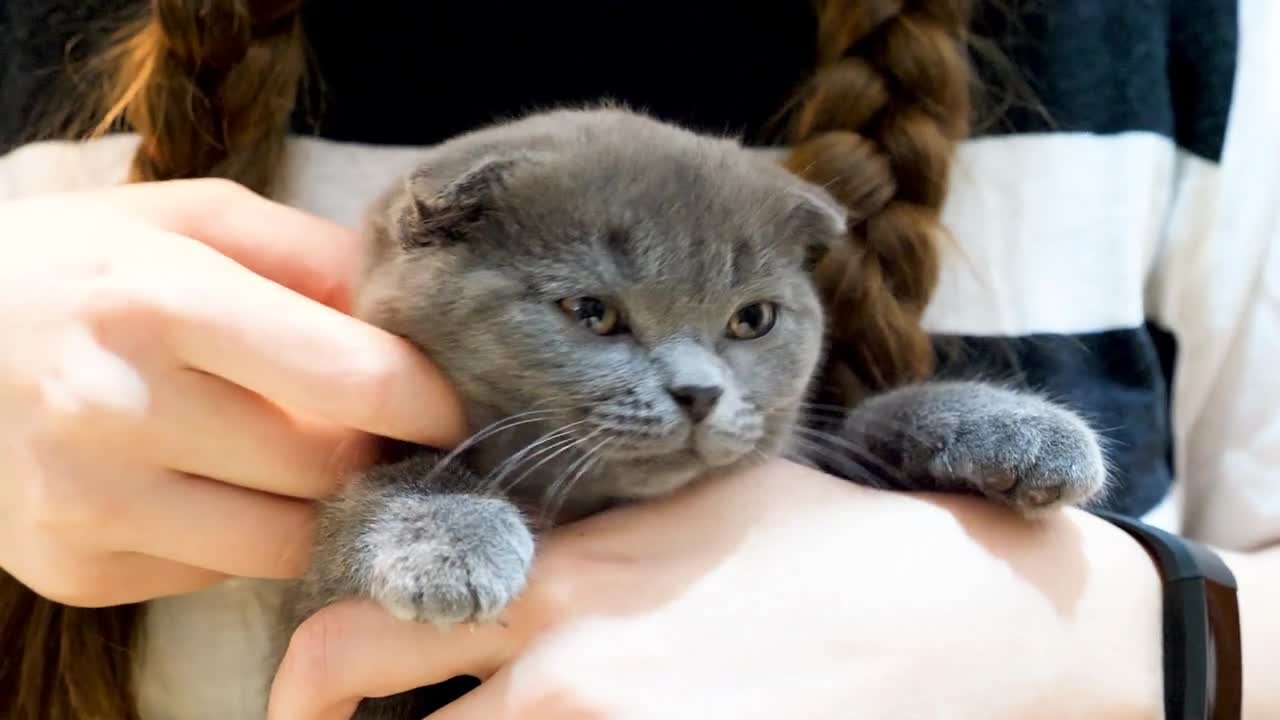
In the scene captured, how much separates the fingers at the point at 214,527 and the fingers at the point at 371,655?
3.0 inches

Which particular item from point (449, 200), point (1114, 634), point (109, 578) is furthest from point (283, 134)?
point (1114, 634)

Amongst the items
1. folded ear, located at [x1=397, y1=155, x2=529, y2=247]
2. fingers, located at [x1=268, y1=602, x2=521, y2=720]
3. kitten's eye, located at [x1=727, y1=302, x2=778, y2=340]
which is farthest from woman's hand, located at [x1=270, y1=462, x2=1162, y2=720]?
folded ear, located at [x1=397, y1=155, x2=529, y2=247]

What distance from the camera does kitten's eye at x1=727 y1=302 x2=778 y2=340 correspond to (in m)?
0.75

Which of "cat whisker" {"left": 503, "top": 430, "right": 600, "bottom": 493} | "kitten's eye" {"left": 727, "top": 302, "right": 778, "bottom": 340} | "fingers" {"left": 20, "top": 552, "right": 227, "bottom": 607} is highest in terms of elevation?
"kitten's eye" {"left": 727, "top": 302, "right": 778, "bottom": 340}

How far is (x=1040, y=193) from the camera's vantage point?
0.89 meters

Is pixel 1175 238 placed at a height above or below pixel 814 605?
above

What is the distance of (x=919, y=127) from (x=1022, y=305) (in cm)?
18

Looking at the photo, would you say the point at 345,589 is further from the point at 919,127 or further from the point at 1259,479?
the point at 1259,479

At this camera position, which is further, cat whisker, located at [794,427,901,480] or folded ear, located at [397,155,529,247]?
cat whisker, located at [794,427,901,480]

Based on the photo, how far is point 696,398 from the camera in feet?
2.21

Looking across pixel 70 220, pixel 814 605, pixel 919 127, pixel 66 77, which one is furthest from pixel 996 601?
pixel 66 77

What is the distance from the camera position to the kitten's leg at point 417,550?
2.06 feet

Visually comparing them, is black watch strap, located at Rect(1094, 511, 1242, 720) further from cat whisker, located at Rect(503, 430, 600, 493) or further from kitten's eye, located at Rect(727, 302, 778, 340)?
cat whisker, located at Rect(503, 430, 600, 493)

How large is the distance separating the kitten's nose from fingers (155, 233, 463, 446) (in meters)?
0.16
